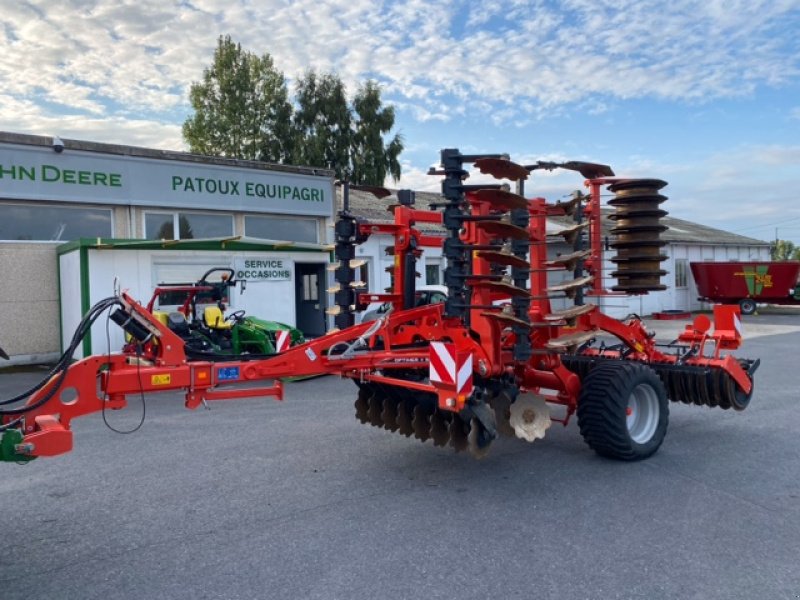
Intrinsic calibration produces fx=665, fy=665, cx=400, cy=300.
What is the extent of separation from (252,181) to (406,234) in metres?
11.4

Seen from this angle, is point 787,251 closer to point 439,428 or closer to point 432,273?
point 432,273

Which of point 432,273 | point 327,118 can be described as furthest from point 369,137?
point 432,273

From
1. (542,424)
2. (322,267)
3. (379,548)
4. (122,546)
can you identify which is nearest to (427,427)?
(542,424)

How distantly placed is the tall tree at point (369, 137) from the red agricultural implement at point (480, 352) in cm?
2908

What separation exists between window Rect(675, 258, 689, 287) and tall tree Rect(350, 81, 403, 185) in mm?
15475

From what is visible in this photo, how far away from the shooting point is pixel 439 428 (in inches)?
226

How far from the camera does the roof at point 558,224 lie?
1989 cm

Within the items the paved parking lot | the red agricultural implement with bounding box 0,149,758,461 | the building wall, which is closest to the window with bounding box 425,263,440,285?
the building wall

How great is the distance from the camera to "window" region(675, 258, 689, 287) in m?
28.5

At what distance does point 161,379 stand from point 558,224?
15665 millimetres

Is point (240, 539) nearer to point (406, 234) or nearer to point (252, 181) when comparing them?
point (406, 234)

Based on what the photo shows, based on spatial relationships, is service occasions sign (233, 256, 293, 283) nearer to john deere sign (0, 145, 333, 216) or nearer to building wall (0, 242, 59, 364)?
john deere sign (0, 145, 333, 216)

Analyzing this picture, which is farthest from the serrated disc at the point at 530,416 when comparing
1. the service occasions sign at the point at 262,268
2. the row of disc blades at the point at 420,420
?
the service occasions sign at the point at 262,268

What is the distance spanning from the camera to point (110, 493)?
17.8 feet
